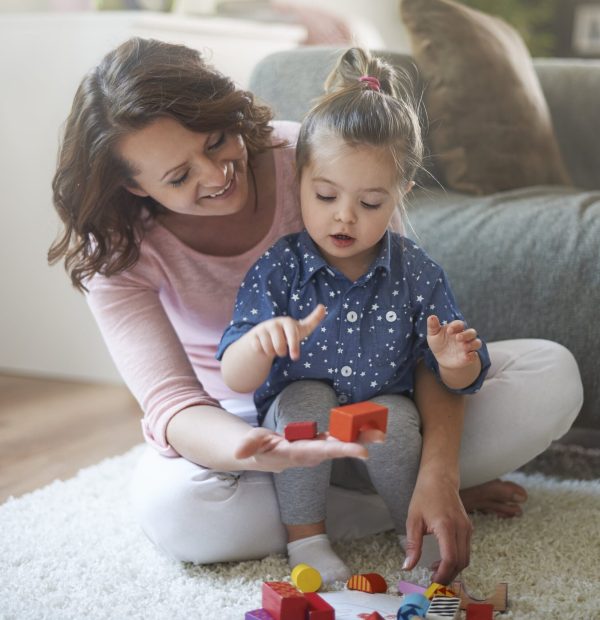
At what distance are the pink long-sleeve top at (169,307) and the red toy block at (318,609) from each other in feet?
0.96

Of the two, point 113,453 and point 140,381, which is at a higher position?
point 140,381

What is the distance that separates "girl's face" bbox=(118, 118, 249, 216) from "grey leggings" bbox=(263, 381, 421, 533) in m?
0.26

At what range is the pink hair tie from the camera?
1.09 metres

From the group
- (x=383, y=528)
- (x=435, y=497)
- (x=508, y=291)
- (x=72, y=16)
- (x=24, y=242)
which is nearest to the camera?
(x=435, y=497)

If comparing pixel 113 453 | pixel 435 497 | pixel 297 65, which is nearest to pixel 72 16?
pixel 297 65

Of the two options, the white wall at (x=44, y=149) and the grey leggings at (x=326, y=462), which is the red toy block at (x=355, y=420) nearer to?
the grey leggings at (x=326, y=462)

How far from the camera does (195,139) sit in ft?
3.60

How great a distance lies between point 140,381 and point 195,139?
1.06ft

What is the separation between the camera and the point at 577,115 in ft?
6.60

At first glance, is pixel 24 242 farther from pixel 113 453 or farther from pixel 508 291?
pixel 508 291

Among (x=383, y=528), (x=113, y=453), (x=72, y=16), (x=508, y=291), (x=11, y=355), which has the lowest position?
(x=11, y=355)

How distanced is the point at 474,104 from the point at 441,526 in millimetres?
953

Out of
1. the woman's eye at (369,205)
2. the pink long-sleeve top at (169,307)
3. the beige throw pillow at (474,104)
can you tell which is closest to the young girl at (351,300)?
the woman's eye at (369,205)

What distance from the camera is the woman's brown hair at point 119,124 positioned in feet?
3.57
